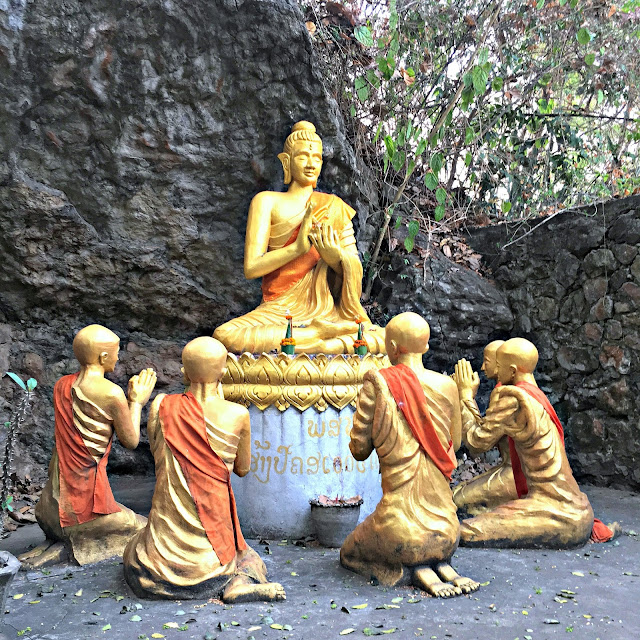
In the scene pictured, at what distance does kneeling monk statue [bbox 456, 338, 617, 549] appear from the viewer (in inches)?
171

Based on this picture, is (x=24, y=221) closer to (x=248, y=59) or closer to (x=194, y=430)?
(x=248, y=59)

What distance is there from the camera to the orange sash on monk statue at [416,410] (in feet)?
12.0

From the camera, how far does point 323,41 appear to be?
742cm

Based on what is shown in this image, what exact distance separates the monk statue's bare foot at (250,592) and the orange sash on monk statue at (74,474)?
1060 millimetres

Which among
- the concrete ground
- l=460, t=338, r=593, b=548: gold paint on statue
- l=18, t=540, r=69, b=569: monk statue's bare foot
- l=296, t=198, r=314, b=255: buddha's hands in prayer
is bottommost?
the concrete ground

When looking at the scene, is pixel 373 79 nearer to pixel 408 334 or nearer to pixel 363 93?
pixel 363 93

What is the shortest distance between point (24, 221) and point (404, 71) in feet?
13.8

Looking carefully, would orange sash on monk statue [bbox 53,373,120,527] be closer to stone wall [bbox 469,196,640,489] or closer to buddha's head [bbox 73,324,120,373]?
buddha's head [bbox 73,324,120,373]

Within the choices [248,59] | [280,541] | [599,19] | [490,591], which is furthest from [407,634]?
[599,19]

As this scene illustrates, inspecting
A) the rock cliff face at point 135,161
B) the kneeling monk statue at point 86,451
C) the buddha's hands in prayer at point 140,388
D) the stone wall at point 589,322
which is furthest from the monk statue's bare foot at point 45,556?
the stone wall at point 589,322

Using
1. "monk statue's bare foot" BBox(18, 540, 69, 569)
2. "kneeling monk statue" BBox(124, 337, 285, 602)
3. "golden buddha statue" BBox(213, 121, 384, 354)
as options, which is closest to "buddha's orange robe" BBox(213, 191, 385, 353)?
"golden buddha statue" BBox(213, 121, 384, 354)

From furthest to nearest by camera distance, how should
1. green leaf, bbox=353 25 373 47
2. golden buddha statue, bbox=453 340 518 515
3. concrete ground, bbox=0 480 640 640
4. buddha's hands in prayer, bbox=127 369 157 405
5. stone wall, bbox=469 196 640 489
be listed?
1. green leaf, bbox=353 25 373 47
2. stone wall, bbox=469 196 640 489
3. golden buddha statue, bbox=453 340 518 515
4. buddha's hands in prayer, bbox=127 369 157 405
5. concrete ground, bbox=0 480 640 640

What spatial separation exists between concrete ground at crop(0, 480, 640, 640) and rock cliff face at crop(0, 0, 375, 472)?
3.09m

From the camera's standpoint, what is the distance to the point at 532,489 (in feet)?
14.4
